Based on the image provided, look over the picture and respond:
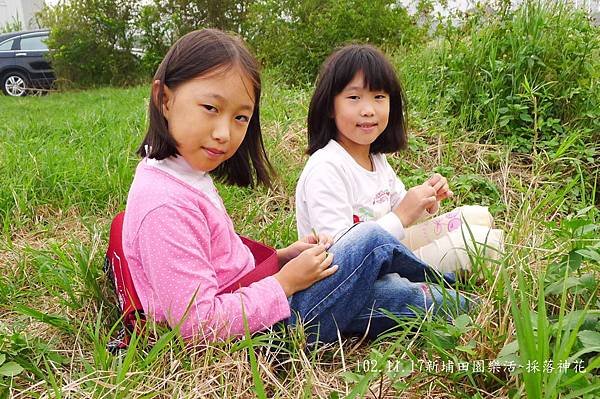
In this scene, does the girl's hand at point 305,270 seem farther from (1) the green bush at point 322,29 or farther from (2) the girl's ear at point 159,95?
(1) the green bush at point 322,29

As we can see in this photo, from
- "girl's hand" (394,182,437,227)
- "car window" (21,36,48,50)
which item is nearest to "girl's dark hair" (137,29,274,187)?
"girl's hand" (394,182,437,227)

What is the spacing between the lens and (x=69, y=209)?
264cm

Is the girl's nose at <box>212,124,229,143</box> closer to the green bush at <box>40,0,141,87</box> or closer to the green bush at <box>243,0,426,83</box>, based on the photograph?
the green bush at <box>243,0,426,83</box>

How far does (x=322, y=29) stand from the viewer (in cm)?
527

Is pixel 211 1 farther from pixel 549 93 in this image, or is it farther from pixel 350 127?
pixel 350 127

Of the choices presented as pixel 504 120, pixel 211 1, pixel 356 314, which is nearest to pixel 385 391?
pixel 356 314

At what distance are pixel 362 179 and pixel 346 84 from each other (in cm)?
33

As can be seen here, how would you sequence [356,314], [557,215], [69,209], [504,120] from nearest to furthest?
[356,314], [557,215], [69,209], [504,120]

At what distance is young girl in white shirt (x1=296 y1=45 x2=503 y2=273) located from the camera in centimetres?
183

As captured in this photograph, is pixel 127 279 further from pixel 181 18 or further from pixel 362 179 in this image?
pixel 181 18

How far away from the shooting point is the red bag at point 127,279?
1.43m

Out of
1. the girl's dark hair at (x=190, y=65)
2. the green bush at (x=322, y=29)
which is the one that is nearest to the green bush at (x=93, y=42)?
the green bush at (x=322, y=29)

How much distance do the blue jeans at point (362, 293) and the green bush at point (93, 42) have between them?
9.02 m

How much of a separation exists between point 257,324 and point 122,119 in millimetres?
3489
